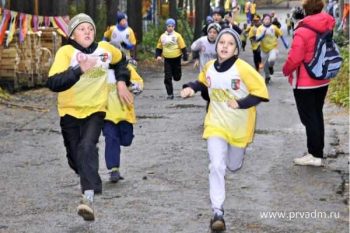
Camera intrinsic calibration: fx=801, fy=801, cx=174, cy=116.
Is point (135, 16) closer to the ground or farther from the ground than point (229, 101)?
closer to the ground

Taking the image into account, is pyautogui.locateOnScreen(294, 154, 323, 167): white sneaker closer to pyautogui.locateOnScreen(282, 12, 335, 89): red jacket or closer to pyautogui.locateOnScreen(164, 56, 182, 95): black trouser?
pyautogui.locateOnScreen(282, 12, 335, 89): red jacket

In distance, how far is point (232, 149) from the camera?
665 cm

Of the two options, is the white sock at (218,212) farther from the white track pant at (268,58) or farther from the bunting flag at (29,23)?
the white track pant at (268,58)

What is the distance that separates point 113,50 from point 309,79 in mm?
2840

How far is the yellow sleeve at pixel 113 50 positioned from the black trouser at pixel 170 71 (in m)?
9.50

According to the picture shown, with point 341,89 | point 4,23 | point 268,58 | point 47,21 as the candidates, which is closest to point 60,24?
point 47,21

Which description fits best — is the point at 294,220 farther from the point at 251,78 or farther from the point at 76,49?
the point at 76,49

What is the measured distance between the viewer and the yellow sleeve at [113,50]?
7.06 metres

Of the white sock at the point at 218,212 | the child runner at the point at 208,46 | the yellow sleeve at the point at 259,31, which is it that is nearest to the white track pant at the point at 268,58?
the yellow sleeve at the point at 259,31

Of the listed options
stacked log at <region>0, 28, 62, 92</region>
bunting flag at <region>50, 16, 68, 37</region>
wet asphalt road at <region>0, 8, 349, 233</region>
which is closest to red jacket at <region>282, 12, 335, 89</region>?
wet asphalt road at <region>0, 8, 349, 233</region>

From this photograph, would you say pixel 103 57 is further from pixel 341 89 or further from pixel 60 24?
pixel 60 24

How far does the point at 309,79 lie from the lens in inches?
357

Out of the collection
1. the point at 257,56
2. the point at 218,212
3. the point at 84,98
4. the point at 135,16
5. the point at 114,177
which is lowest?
the point at 257,56

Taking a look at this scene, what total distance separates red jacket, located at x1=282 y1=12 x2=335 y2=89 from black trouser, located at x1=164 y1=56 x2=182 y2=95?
776 centimetres
